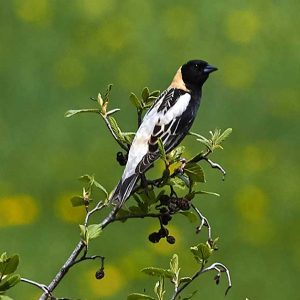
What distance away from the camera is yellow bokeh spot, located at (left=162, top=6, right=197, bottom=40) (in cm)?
906

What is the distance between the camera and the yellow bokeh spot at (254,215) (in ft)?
23.0

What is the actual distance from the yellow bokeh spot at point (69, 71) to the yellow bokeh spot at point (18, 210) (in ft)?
4.36

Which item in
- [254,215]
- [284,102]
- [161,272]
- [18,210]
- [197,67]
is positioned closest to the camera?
[161,272]

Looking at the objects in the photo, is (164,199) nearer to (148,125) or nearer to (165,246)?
(148,125)

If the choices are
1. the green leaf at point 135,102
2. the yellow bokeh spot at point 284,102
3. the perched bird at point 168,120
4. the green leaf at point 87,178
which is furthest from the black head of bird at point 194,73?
the yellow bokeh spot at point 284,102

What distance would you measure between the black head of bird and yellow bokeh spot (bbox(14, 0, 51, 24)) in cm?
455

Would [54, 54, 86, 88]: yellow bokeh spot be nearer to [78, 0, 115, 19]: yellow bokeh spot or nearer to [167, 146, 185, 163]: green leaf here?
[78, 0, 115, 19]: yellow bokeh spot

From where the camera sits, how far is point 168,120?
3889 mm

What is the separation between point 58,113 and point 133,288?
71.9 inches

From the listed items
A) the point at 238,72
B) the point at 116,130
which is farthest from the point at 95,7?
the point at 116,130

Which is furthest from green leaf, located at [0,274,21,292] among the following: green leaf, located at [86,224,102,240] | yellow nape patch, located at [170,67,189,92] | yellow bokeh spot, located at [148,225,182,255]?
yellow bokeh spot, located at [148,225,182,255]

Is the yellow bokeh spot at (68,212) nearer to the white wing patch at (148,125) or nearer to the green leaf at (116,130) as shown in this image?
the white wing patch at (148,125)

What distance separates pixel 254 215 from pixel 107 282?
1.20 m

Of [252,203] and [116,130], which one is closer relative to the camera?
[116,130]
